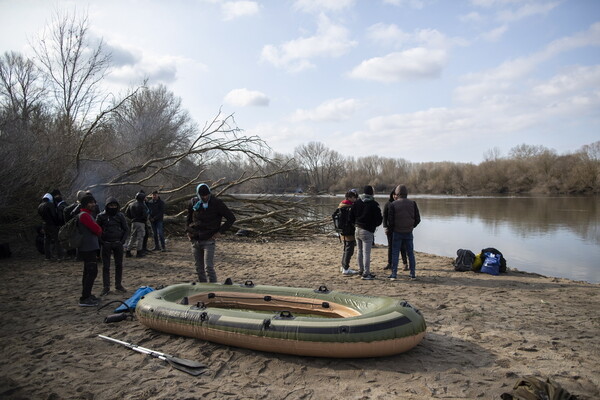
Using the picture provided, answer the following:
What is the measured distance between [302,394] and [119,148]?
15584 millimetres

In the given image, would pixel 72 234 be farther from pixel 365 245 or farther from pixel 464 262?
pixel 464 262

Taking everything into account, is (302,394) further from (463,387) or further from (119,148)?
(119,148)

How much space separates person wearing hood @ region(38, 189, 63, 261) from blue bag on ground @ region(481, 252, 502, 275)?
31.3 ft

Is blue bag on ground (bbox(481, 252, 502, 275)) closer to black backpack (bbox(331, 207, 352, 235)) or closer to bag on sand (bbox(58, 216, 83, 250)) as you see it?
black backpack (bbox(331, 207, 352, 235))

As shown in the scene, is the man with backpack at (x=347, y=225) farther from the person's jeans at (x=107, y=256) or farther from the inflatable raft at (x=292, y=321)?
the person's jeans at (x=107, y=256)

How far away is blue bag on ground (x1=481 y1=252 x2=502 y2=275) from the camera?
26.5 ft

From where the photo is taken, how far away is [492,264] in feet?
26.5

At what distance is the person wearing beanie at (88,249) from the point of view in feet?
18.7

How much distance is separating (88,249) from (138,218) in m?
3.96

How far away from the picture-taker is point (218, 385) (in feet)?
11.5

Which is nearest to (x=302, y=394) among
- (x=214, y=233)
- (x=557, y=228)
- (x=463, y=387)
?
(x=463, y=387)

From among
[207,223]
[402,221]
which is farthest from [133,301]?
[402,221]

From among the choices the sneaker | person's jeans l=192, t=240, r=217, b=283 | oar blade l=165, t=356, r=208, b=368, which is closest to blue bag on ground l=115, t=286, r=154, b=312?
the sneaker

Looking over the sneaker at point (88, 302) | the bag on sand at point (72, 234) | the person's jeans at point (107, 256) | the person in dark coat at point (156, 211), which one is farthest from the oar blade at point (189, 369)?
the person in dark coat at point (156, 211)
